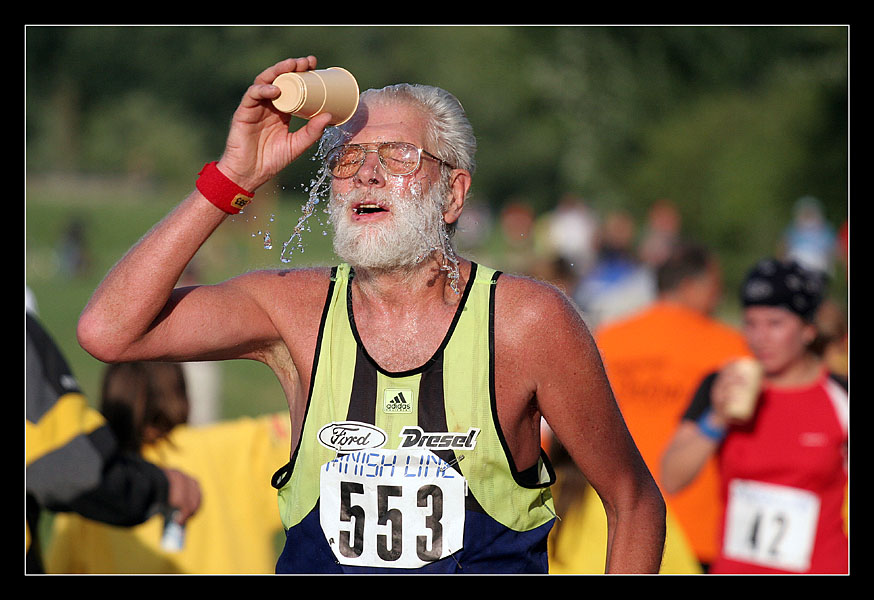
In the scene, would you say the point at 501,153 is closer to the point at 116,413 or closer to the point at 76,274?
the point at 76,274

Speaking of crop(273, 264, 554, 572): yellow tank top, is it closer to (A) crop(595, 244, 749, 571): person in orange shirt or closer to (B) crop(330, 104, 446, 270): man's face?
(B) crop(330, 104, 446, 270): man's face

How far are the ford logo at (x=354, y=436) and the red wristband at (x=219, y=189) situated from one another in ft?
2.11

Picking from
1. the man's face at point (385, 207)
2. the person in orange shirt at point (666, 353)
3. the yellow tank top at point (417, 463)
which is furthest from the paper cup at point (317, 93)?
the person in orange shirt at point (666, 353)

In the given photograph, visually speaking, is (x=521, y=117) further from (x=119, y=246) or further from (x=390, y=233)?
(x=390, y=233)

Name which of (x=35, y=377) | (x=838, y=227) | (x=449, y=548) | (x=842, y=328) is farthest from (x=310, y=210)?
(x=838, y=227)

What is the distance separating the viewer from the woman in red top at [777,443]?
4.88 m

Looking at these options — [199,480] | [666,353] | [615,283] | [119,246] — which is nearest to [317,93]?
[199,480]

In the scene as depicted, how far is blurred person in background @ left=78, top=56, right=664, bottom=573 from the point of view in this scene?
2793 millimetres

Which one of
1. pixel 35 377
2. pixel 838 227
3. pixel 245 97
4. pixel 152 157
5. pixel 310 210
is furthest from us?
pixel 152 157

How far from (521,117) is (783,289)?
1182 inches

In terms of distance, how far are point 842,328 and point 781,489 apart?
2.90 meters

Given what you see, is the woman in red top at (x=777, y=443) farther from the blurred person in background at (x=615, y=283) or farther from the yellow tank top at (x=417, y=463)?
the blurred person in background at (x=615, y=283)

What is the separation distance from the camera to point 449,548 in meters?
2.86

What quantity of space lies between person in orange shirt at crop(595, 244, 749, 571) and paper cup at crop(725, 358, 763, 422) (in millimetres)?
1277
